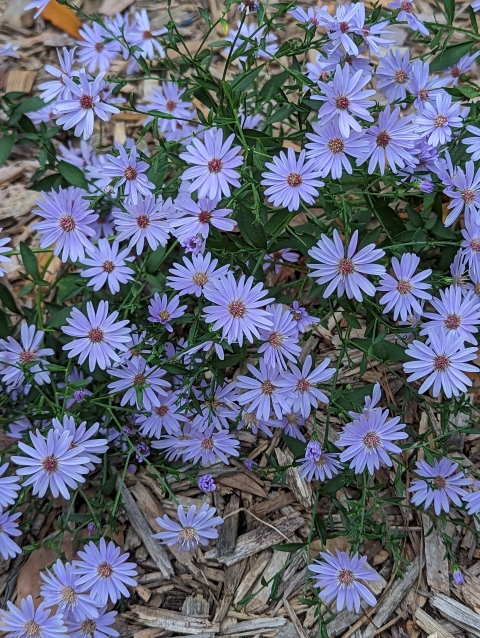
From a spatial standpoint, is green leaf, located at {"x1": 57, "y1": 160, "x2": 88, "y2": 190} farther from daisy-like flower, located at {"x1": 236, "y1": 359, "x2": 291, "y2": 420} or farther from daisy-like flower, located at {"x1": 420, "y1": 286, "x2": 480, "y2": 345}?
daisy-like flower, located at {"x1": 420, "y1": 286, "x2": 480, "y2": 345}

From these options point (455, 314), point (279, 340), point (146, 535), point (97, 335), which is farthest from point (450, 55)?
point (146, 535)

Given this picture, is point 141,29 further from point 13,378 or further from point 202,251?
point 13,378

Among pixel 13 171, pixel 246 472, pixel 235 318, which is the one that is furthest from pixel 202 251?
pixel 13 171

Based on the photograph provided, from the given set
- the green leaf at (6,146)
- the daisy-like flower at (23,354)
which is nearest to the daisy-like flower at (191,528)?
the daisy-like flower at (23,354)

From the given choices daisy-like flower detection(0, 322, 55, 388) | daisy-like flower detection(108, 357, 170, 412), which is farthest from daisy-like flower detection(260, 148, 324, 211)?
daisy-like flower detection(0, 322, 55, 388)

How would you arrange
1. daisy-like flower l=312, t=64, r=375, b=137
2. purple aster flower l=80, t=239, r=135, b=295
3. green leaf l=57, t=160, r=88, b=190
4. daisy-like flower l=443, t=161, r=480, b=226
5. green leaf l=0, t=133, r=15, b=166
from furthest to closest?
green leaf l=57, t=160, r=88, b=190 < green leaf l=0, t=133, r=15, b=166 < purple aster flower l=80, t=239, r=135, b=295 < daisy-like flower l=443, t=161, r=480, b=226 < daisy-like flower l=312, t=64, r=375, b=137
